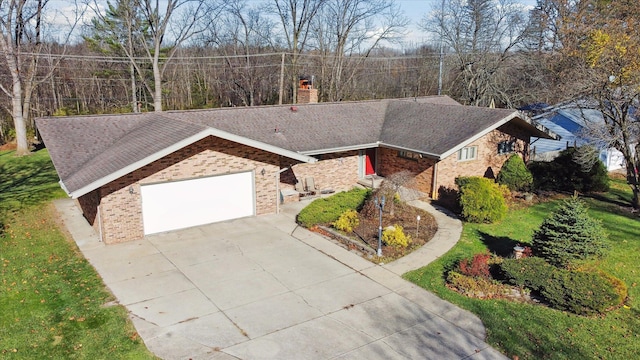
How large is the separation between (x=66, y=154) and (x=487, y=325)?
14.4 meters

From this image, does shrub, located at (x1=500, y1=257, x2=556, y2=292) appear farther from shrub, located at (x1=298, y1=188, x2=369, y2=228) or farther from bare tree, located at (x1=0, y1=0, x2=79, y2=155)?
bare tree, located at (x1=0, y1=0, x2=79, y2=155)

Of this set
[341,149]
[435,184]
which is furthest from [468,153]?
[341,149]

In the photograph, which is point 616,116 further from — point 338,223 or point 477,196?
point 338,223

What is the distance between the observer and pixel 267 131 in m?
20.7

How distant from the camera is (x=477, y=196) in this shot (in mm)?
17594

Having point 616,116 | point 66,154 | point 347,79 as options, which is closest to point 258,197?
point 66,154

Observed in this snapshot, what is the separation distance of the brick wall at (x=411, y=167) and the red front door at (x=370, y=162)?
0.26m

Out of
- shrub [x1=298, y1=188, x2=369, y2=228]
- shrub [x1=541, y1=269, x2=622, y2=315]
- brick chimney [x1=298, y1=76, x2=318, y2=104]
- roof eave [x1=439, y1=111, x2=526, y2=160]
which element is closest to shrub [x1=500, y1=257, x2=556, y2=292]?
shrub [x1=541, y1=269, x2=622, y2=315]

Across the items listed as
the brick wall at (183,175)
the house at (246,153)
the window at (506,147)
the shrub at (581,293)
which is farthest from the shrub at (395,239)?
the window at (506,147)

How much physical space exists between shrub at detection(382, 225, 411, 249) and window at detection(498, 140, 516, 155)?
387 inches

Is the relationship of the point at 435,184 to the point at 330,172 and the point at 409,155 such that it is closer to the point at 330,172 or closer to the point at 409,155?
the point at 409,155

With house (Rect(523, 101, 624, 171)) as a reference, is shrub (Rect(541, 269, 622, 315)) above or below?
below

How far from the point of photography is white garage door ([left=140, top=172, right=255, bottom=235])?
614 inches

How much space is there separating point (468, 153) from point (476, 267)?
30.9 ft
